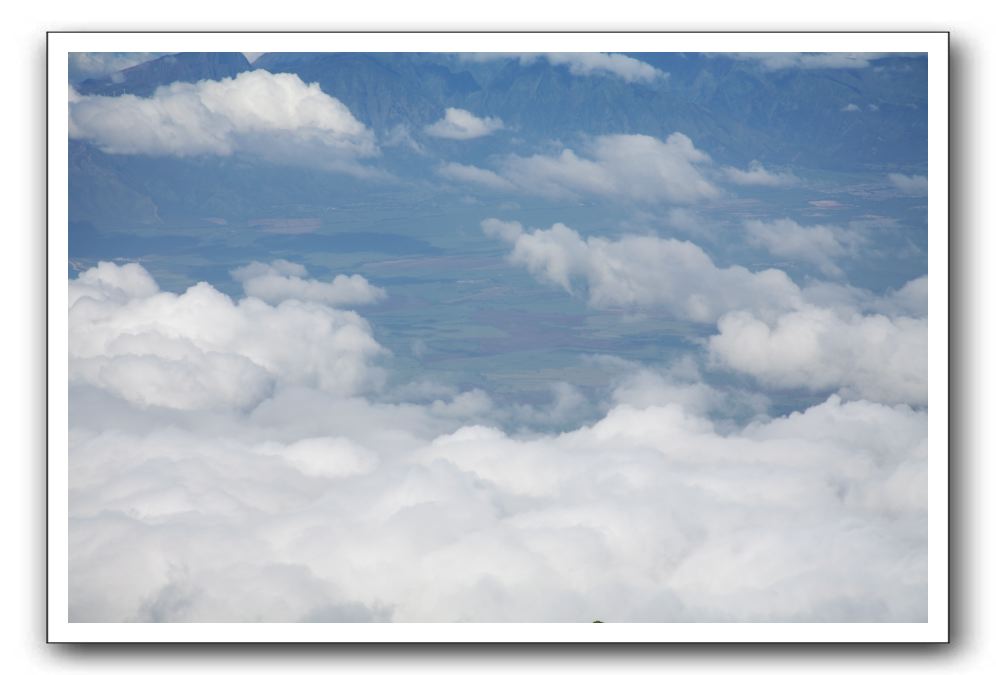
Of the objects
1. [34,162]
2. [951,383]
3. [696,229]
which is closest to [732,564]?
[951,383]

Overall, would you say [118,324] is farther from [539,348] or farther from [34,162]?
[539,348]

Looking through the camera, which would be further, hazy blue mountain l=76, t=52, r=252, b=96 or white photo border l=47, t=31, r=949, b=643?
hazy blue mountain l=76, t=52, r=252, b=96

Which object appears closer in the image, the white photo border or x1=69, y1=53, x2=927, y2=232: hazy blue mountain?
the white photo border
